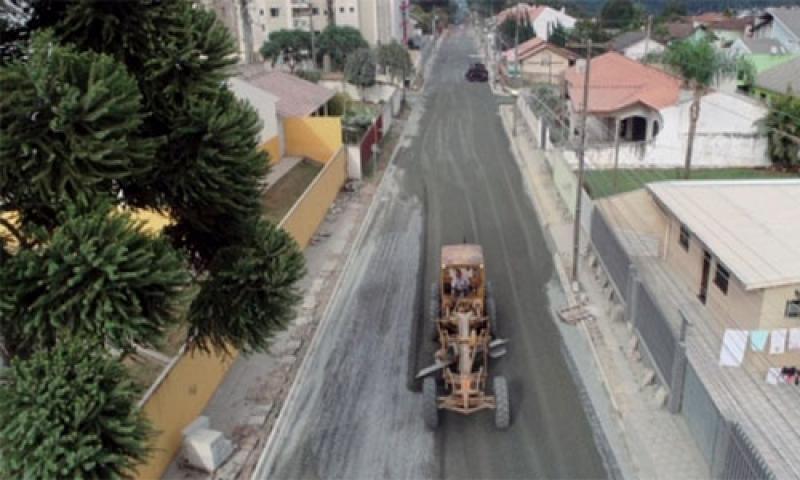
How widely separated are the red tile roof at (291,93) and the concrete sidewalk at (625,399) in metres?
19.9

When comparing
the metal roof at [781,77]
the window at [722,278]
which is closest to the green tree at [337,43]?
the metal roof at [781,77]

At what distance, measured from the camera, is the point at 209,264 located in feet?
42.0

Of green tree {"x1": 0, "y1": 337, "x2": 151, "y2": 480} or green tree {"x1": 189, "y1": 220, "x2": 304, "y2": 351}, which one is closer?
green tree {"x1": 0, "y1": 337, "x2": 151, "y2": 480}

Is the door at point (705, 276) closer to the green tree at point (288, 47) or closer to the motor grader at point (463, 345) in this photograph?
the motor grader at point (463, 345)

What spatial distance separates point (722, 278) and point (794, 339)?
283 cm

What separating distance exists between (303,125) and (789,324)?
25.3m

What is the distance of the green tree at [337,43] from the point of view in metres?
65.4

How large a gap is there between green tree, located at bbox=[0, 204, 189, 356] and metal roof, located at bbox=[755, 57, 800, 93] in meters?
48.4

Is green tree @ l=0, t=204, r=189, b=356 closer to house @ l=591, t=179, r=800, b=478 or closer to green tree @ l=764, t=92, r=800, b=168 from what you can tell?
house @ l=591, t=179, r=800, b=478

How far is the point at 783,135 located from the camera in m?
34.4

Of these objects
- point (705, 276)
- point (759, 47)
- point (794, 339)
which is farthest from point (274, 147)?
point (759, 47)

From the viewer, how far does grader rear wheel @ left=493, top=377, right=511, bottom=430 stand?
14547mm

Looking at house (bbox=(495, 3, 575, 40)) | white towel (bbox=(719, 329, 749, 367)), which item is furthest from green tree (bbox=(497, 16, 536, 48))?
white towel (bbox=(719, 329, 749, 367))

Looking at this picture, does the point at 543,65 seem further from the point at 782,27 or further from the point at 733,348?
the point at 733,348
